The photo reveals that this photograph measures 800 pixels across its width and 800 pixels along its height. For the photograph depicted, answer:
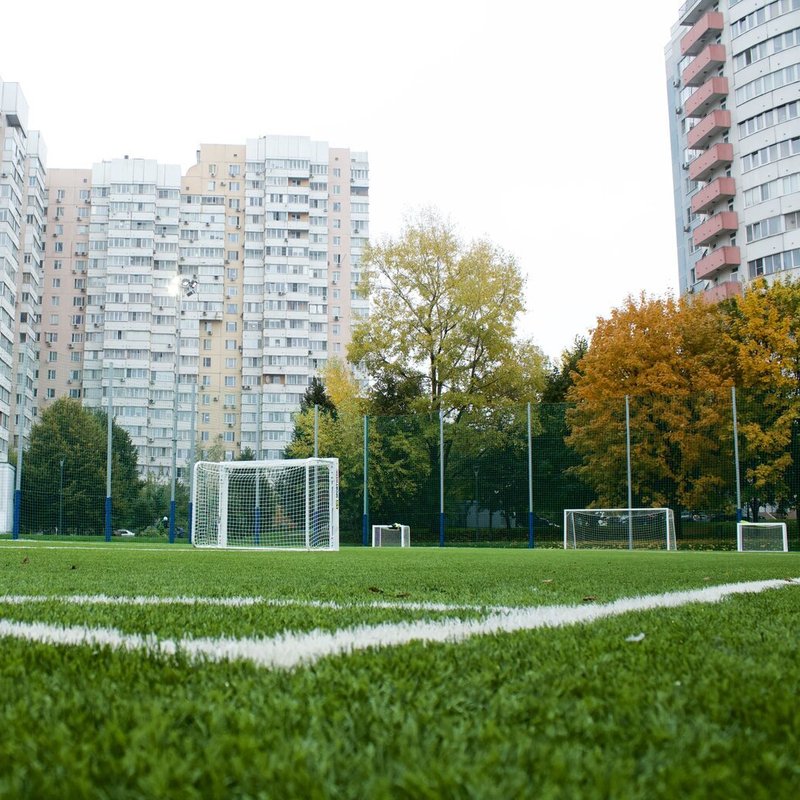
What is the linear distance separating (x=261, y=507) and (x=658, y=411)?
1061 cm

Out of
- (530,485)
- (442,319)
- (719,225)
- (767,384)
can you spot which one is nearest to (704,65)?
(719,225)

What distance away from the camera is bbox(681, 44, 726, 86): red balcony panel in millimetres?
42281

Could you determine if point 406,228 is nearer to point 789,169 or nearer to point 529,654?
point 789,169

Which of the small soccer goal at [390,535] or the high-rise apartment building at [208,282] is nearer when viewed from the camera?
the small soccer goal at [390,535]

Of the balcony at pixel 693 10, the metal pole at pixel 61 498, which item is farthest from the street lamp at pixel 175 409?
the balcony at pixel 693 10

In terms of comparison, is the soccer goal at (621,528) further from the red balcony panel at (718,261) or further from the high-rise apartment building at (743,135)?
the red balcony panel at (718,261)

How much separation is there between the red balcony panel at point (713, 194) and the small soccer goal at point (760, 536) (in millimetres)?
27065

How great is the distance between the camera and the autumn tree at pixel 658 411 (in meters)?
20.9

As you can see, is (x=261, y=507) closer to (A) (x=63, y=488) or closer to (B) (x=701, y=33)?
(A) (x=63, y=488)

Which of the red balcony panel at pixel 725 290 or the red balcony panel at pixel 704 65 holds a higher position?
the red balcony panel at pixel 704 65

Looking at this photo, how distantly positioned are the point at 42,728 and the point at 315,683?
20.7 inches

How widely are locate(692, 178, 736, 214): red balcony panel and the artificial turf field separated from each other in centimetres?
4280

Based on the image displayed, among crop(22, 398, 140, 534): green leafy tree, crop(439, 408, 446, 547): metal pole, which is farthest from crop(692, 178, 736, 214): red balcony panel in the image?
crop(22, 398, 140, 534): green leafy tree

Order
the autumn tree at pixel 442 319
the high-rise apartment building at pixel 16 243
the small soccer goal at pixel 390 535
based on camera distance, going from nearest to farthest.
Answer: the small soccer goal at pixel 390 535 → the autumn tree at pixel 442 319 → the high-rise apartment building at pixel 16 243
